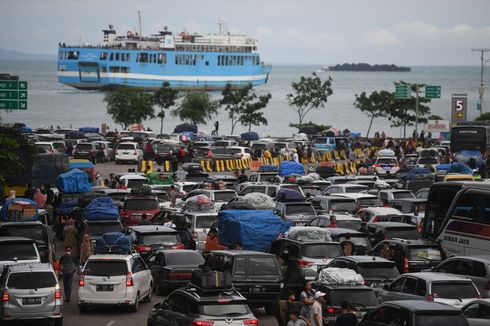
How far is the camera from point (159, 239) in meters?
27.5

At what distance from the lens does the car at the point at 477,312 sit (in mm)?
17270

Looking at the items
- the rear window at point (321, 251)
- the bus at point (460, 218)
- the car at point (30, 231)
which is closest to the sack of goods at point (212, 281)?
the rear window at point (321, 251)

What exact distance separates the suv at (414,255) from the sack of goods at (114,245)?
19.3 feet

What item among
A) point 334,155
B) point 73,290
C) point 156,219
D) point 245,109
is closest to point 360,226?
point 156,219

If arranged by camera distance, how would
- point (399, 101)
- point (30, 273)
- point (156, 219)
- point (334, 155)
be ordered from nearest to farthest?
point (30, 273)
point (156, 219)
point (334, 155)
point (399, 101)

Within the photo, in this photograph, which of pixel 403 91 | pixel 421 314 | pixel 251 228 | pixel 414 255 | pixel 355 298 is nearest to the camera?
pixel 421 314

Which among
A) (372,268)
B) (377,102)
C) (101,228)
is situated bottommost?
(101,228)

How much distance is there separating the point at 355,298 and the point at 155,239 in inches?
376

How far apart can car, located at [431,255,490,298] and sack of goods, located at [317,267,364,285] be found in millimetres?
2774

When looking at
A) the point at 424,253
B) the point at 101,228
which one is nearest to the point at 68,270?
the point at 101,228

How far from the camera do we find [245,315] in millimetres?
17109

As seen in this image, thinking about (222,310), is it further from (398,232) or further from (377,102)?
(377,102)

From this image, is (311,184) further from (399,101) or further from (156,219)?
(399,101)

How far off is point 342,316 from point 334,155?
5097 cm
